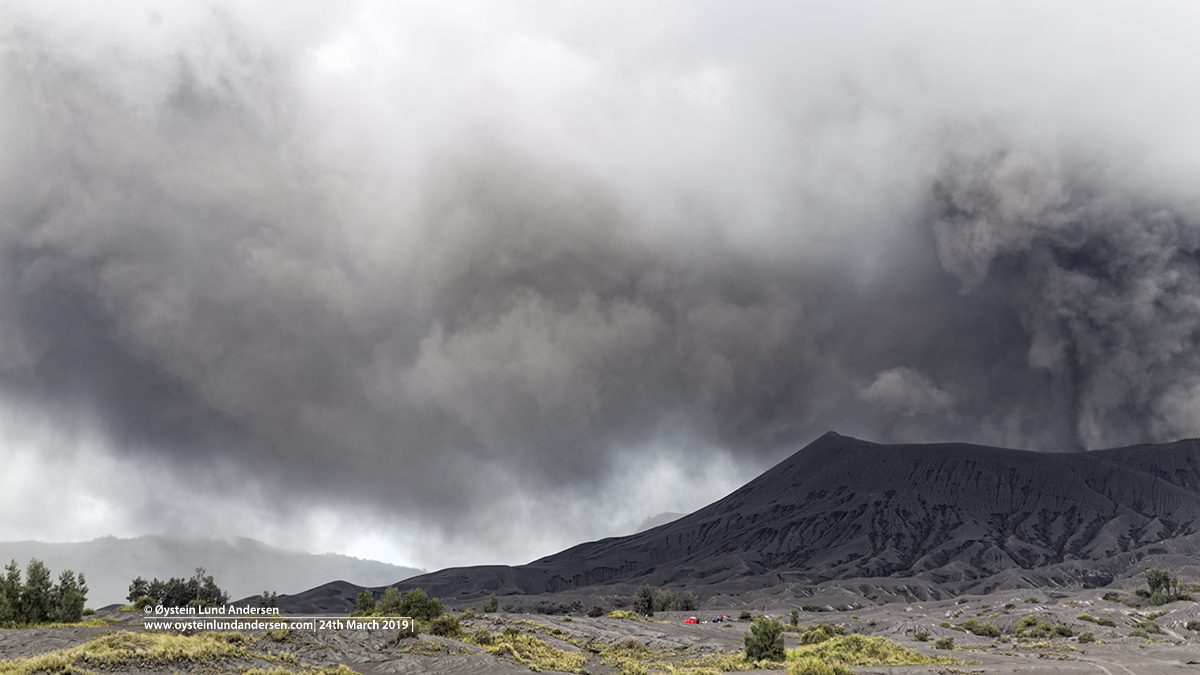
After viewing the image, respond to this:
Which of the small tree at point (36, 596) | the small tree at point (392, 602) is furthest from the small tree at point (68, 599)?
the small tree at point (392, 602)

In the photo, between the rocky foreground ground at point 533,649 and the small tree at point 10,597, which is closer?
the rocky foreground ground at point 533,649

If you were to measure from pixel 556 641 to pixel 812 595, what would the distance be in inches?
4771

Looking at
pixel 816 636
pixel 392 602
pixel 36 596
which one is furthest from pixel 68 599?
pixel 816 636

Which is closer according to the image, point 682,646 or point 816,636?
point 682,646

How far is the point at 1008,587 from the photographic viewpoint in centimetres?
17050

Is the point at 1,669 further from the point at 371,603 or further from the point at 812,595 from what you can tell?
the point at 812,595

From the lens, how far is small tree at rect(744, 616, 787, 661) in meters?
51.1

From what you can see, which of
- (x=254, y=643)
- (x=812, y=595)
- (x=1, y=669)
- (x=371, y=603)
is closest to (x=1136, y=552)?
(x=812, y=595)

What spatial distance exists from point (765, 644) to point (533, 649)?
55.8 feet

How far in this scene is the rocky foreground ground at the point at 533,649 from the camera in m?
36.8

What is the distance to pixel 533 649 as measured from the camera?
171 feet

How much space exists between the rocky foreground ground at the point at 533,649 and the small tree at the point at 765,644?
5.10 ft

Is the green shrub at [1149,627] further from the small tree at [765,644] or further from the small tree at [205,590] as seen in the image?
the small tree at [205,590]

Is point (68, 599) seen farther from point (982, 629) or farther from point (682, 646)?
point (982, 629)
